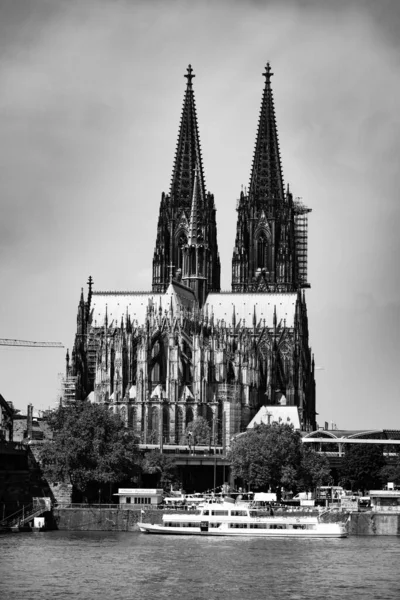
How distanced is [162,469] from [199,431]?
23.0 m

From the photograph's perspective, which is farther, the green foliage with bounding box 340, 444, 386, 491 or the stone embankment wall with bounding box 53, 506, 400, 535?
the green foliage with bounding box 340, 444, 386, 491

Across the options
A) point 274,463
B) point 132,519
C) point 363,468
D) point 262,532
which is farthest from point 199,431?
point 262,532

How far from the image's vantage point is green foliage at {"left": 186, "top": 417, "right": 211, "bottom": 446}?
7687 inches

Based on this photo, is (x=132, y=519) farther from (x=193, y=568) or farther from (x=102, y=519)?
(x=193, y=568)

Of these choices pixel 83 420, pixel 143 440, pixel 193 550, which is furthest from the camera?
pixel 143 440

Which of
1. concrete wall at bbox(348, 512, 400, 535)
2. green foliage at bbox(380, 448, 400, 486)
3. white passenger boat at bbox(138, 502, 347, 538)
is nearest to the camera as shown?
white passenger boat at bbox(138, 502, 347, 538)

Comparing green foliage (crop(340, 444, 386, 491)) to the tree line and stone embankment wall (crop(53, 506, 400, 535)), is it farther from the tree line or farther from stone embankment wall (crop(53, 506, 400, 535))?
stone embankment wall (crop(53, 506, 400, 535))

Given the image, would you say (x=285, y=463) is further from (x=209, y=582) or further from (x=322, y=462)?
(x=209, y=582)

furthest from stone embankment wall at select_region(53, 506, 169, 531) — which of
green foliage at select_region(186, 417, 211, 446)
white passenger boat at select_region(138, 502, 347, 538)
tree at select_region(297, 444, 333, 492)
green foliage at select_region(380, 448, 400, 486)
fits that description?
green foliage at select_region(186, 417, 211, 446)

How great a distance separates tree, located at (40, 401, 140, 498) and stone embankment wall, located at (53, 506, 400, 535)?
6.01 metres

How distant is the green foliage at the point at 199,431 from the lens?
19525 centimetres

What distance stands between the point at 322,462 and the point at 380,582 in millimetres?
74270

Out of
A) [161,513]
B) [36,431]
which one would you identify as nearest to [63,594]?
[161,513]

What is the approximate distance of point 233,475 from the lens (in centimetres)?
17388
